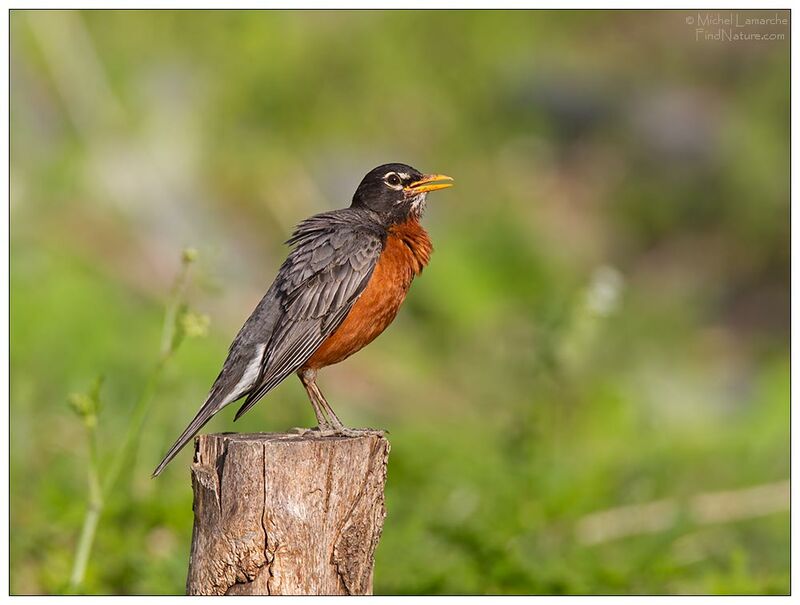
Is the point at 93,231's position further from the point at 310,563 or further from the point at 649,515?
the point at 310,563

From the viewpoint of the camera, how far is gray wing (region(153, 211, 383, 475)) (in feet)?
18.4

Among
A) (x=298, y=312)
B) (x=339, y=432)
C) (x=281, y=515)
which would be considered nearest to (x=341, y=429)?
(x=339, y=432)

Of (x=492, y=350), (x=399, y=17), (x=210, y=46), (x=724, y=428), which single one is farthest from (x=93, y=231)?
(x=724, y=428)

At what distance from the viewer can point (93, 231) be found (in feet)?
53.0

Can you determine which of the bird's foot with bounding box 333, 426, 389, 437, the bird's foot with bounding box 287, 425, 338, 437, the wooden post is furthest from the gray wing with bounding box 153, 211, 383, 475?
the wooden post

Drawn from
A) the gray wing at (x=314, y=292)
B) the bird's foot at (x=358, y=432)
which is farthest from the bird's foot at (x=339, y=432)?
the gray wing at (x=314, y=292)

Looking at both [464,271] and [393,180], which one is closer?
[393,180]

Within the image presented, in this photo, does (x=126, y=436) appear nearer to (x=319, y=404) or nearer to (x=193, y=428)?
(x=193, y=428)

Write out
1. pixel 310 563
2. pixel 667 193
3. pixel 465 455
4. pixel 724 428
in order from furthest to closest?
pixel 667 193 < pixel 724 428 < pixel 465 455 < pixel 310 563

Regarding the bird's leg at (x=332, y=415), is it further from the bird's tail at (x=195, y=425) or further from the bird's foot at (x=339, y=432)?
the bird's tail at (x=195, y=425)

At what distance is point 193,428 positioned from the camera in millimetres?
5172

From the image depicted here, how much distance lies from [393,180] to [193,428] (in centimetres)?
199

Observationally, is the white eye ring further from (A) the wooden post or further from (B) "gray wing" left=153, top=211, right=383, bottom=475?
(A) the wooden post

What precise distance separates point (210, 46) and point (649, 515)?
12632mm
